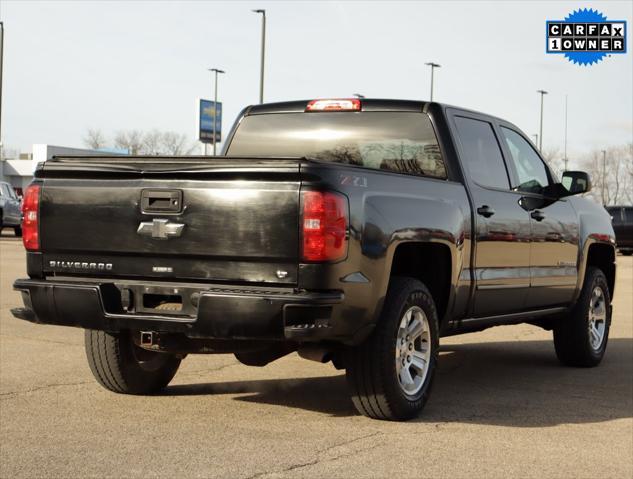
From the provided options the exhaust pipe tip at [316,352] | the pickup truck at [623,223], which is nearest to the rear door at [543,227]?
Answer: the exhaust pipe tip at [316,352]

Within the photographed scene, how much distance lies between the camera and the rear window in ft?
23.9

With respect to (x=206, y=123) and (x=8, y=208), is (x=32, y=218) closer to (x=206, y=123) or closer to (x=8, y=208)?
(x=8, y=208)

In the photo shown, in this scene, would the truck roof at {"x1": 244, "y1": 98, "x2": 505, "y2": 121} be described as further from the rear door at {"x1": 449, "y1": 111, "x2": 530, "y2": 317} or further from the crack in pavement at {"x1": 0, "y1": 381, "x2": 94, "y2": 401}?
the crack in pavement at {"x1": 0, "y1": 381, "x2": 94, "y2": 401}

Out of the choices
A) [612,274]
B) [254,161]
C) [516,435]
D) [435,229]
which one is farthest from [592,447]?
[612,274]

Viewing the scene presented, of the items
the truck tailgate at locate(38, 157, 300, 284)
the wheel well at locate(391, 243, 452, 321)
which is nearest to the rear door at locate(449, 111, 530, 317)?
the wheel well at locate(391, 243, 452, 321)

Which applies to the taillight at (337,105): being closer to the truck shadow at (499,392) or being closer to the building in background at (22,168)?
the truck shadow at (499,392)

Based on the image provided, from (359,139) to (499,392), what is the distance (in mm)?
2086

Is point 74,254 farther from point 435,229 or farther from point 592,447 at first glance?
point 592,447

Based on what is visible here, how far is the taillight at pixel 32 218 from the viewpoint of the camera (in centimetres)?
630

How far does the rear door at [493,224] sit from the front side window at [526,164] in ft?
0.94

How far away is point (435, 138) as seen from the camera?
7.28 meters

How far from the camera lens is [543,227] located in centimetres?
823

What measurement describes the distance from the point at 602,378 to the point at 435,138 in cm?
263

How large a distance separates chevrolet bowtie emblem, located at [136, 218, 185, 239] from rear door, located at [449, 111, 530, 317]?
2.28 m
